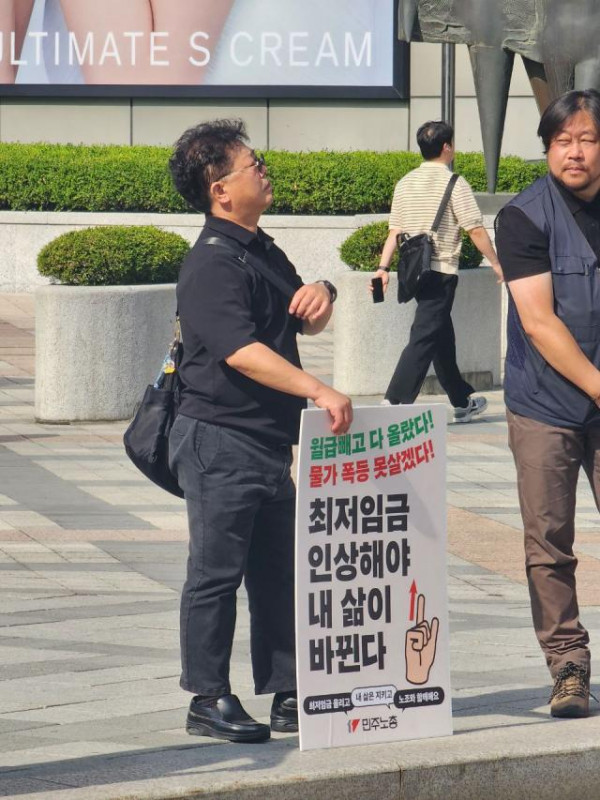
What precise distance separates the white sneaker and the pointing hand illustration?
263 inches

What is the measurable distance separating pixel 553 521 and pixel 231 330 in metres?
1.22

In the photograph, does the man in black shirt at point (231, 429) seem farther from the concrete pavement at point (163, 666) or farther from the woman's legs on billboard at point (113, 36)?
the woman's legs on billboard at point (113, 36)

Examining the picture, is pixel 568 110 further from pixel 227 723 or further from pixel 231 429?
pixel 227 723

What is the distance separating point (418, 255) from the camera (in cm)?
1080

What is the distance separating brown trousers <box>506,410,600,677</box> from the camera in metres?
5.24

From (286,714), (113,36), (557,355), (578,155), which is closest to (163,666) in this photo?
(286,714)

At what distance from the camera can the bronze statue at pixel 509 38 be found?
9484mm

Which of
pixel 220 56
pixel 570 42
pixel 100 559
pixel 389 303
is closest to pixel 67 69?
pixel 220 56

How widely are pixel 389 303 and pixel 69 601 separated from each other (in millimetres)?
6129

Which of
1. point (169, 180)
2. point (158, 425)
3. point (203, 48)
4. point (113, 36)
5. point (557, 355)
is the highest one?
point (113, 36)

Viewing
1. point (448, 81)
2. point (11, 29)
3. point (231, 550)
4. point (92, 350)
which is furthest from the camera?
point (11, 29)

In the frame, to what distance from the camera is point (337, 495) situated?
4789 millimetres

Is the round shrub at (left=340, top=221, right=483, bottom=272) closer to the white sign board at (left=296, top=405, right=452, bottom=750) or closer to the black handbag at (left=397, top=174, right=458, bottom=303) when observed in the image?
the black handbag at (left=397, top=174, right=458, bottom=303)

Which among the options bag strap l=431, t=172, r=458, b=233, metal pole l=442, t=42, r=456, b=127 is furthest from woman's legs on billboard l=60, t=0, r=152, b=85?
bag strap l=431, t=172, r=458, b=233
